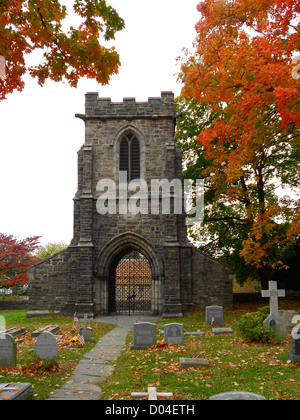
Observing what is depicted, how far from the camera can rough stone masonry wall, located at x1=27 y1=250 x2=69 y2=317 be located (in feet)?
55.9

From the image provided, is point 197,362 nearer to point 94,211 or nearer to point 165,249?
point 165,249

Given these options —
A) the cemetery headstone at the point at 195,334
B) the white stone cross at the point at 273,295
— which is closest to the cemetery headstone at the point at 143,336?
the cemetery headstone at the point at 195,334

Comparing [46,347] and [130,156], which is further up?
[130,156]

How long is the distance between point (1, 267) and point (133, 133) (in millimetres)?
11738

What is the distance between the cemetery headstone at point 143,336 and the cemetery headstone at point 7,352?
337 centimetres

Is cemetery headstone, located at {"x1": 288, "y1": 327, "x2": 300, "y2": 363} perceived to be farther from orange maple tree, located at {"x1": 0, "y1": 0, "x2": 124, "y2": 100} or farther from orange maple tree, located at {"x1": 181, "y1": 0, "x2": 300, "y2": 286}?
orange maple tree, located at {"x1": 0, "y1": 0, "x2": 124, "y2": 100}

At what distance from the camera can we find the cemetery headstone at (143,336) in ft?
32.4

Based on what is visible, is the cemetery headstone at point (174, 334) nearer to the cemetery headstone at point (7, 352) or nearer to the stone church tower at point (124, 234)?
the cemetery headstone at point (7, 352)

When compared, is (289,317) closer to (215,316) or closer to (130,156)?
(215,316)

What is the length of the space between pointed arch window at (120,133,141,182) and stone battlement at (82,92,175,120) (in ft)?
4.08

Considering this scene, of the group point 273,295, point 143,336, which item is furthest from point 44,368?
point 273,295

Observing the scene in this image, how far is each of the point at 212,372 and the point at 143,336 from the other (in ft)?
10.6

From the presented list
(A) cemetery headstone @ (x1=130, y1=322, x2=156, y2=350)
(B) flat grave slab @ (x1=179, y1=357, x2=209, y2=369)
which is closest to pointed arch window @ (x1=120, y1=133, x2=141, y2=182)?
(A) cemetery headstone @ (x1=130, y1=322, x2=156, y2=350)

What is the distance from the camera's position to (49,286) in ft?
Answer: 56.5
